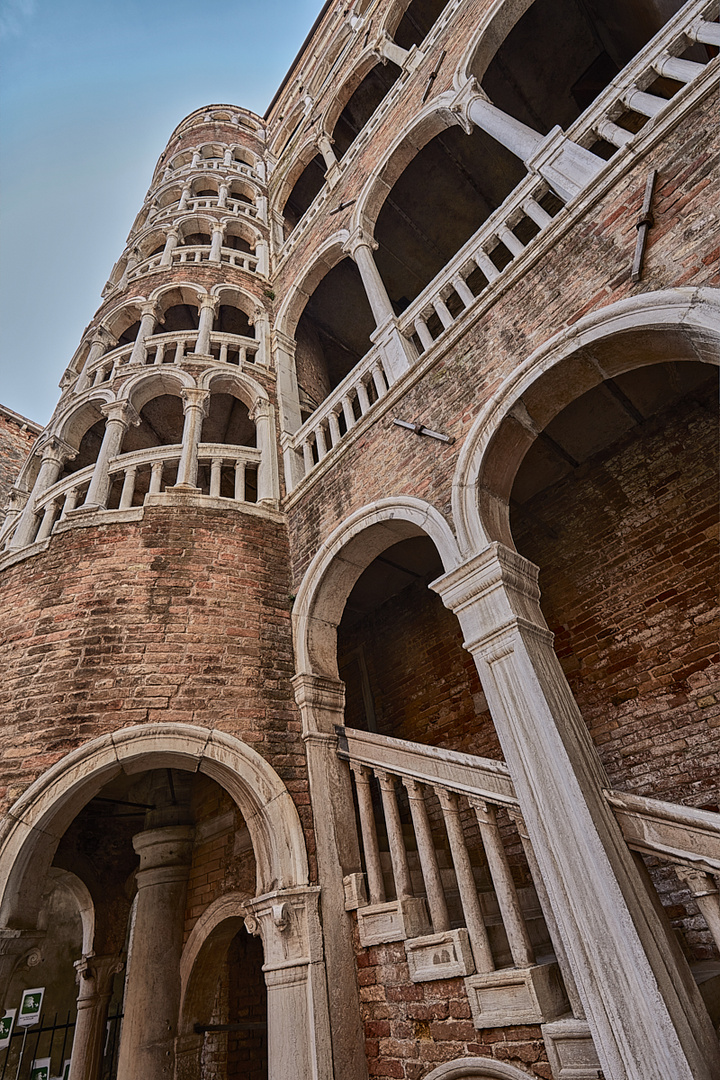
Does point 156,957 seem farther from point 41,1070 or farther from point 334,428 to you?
point 334,428

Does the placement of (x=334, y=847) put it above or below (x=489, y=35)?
below

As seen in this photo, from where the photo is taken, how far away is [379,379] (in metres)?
6.00

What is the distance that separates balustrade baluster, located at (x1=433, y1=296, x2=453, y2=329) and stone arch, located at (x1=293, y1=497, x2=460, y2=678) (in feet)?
5.84

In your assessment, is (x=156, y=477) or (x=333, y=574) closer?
(x=333, y=574)

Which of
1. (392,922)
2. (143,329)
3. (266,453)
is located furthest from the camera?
(143,329)

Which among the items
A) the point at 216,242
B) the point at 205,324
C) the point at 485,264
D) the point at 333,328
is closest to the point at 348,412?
the point at 485,264

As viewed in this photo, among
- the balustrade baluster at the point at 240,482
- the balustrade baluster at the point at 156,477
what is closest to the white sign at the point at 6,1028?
the balustrade baluster at the point at 156,477

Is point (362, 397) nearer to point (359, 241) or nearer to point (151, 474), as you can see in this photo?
point (151, 474)

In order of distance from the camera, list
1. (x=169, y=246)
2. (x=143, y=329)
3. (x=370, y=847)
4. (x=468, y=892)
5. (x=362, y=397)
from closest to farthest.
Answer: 1. (x=468, y=892)
2. (x=370, y=847)
3. (x=362, y=397)
4. (x=143, y=329)
5. (x=169, y=246)

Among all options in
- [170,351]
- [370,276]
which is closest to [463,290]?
[370,276]

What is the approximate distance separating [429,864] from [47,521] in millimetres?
5608

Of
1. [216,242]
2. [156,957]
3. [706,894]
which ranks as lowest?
[706,894]

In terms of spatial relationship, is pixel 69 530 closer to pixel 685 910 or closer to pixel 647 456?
pixel 647 456

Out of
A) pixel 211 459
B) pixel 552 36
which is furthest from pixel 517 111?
pixel 211 459
